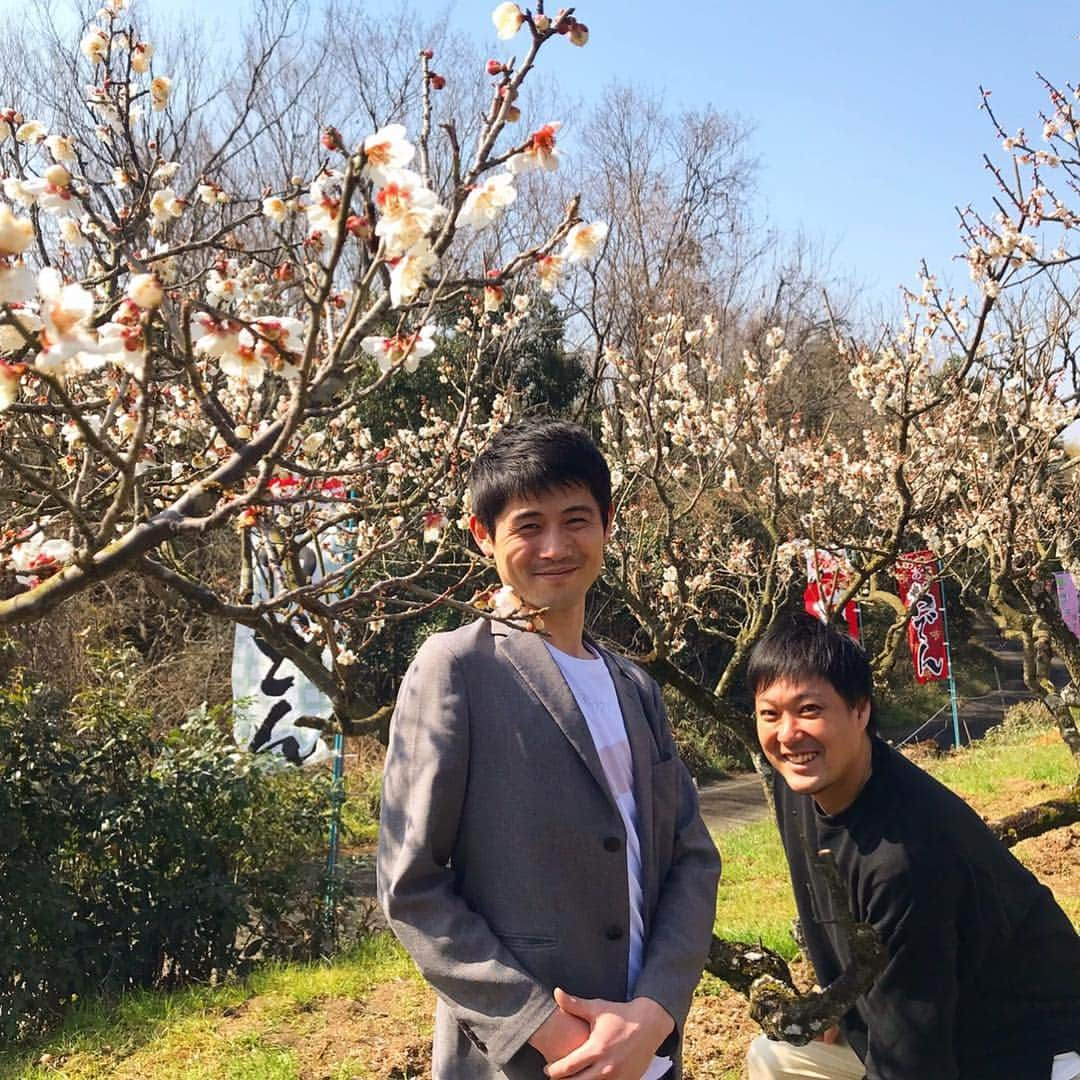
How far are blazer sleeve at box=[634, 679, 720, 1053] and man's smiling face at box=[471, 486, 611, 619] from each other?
0.26 m

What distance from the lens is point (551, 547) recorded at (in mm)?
1672

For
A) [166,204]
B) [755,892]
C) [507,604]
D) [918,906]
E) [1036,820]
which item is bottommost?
[755,892]

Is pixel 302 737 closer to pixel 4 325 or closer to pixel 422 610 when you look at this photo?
pixel 422 610

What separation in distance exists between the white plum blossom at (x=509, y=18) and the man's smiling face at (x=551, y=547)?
0.79 meters

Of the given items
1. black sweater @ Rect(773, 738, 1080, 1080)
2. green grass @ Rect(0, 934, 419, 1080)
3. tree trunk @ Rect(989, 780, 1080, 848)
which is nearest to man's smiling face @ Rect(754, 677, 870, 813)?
black sweater @ Rect(773, 738, 1080, 1080)

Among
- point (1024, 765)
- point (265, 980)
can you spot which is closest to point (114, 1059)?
point (265, 980)

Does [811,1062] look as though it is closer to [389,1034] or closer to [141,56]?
[389,1034]

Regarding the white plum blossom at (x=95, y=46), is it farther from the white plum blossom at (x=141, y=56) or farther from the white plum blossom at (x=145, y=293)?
the white plum blossom at (x=145, y=293)

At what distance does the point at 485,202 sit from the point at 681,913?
1.11m

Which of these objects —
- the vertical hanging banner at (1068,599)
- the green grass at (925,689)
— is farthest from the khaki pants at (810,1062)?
the green grass at (925,689)

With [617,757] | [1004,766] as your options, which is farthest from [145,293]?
[1004,766]

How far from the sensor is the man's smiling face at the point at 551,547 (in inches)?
65.9

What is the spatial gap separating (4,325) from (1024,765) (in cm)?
852

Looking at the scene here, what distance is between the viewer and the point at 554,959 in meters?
1.46
